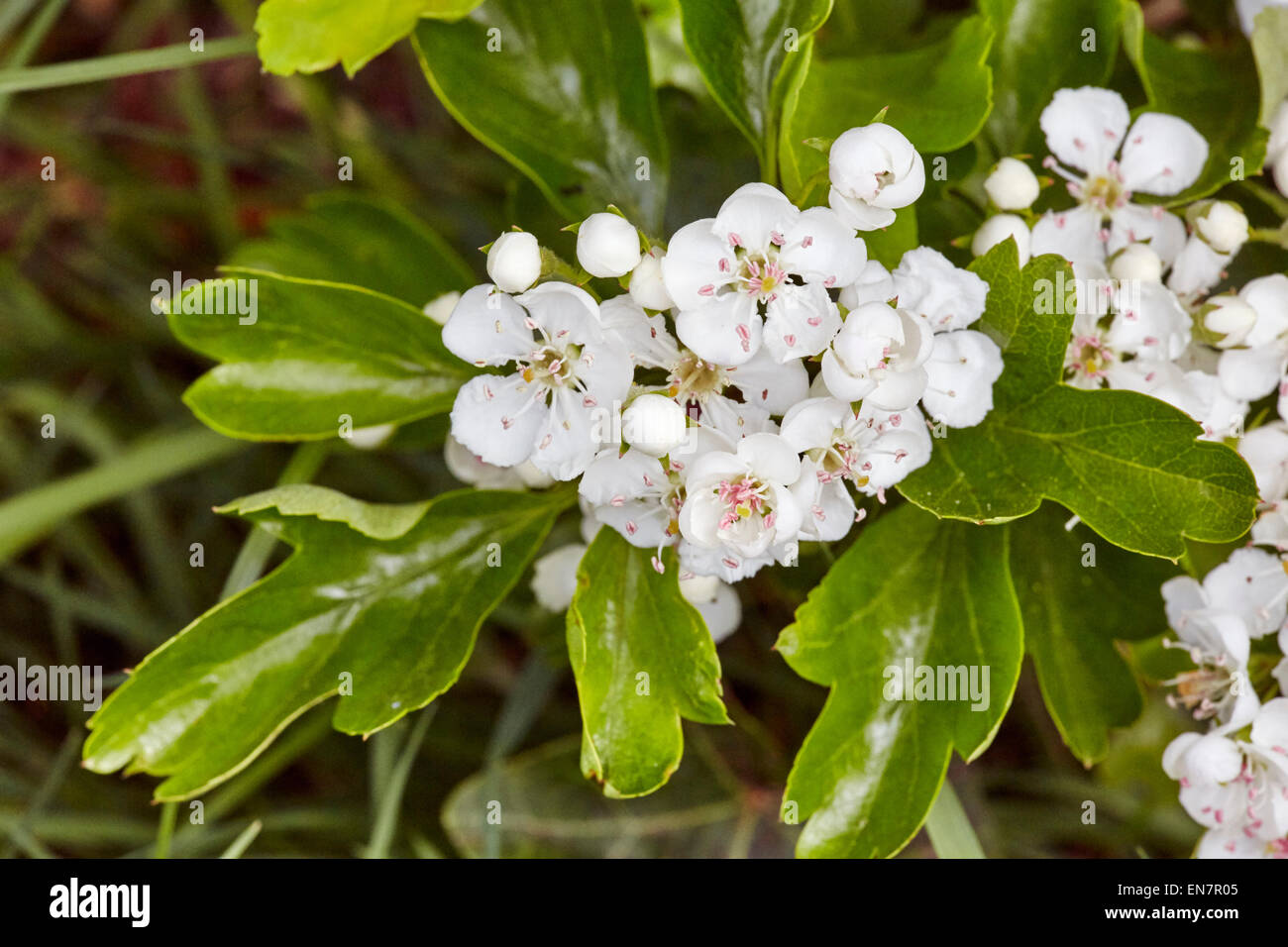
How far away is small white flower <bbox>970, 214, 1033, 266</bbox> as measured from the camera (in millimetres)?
991

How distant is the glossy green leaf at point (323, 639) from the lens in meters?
0.99

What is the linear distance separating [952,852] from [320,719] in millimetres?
951

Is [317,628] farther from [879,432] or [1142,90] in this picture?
[1142,90]

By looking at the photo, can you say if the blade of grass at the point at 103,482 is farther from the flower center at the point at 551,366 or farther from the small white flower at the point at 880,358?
the small white flower at the point at 880,358

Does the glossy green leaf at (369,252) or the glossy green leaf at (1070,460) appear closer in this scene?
the glossy green leaf at (1070,460)

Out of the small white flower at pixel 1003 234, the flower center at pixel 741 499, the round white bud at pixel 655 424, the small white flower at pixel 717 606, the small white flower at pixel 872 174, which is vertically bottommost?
the small white flower at pixel 717 606

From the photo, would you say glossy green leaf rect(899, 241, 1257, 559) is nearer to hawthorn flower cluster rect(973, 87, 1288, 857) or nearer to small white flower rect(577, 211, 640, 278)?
hawthorn flower cluster rect(973, 87, 1288, 857)

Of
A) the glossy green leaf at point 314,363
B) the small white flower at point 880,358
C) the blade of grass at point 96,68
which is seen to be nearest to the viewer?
the small white flower at point 880,358

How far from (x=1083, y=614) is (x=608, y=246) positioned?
671 millimetres

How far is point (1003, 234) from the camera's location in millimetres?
992

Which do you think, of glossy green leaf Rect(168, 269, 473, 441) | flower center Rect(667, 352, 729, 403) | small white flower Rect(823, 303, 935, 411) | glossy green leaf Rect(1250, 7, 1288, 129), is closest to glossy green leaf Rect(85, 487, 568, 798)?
glossy green leaf Rect(168, 269, 473, 441)

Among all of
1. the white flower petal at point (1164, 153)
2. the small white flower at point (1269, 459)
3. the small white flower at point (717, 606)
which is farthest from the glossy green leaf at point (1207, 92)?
the small white flower at point (717, 606)

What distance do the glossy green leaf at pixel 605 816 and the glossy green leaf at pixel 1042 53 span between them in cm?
101

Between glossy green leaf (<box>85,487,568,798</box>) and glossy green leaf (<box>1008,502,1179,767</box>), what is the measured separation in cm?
51
